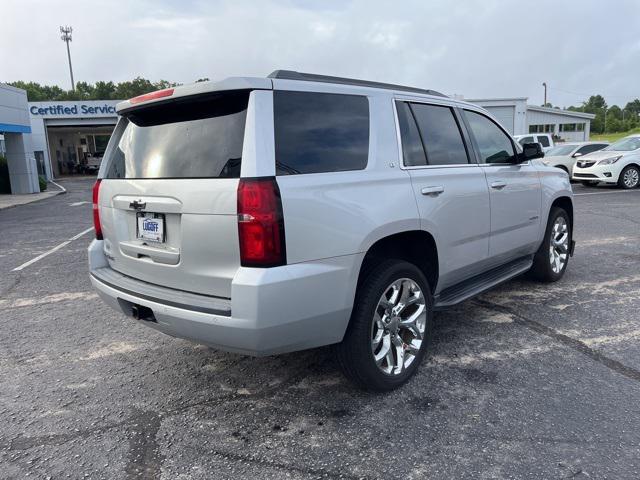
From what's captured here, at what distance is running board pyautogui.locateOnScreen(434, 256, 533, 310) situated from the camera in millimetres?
3838

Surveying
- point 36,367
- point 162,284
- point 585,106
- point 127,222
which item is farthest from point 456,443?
point 585,106

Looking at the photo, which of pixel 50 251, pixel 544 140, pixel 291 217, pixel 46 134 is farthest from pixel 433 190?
pixel 46 134

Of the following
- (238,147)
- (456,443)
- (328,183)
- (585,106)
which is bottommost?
(456,443)

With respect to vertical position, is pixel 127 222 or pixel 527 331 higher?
pixel 127 222

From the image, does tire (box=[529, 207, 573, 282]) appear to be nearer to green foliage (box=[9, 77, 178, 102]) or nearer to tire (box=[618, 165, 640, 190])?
tire (box=[618, 165, 640, 190])

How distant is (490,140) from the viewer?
4.55 m

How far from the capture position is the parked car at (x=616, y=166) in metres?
15.6

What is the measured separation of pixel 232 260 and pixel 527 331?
2.79 meters

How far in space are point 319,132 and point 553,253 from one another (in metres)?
3.67

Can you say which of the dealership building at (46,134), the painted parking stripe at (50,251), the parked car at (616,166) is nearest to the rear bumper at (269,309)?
the painted parking stripe at (50,251)

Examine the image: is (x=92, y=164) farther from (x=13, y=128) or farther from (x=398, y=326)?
(x=398, y=326)

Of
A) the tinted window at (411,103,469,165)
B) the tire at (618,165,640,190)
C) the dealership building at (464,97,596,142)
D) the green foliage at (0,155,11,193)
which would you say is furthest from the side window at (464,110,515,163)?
the dealership building at (464,97,596,142)

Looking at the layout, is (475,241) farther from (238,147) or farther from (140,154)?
(140,154)

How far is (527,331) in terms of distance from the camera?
4.27 m
